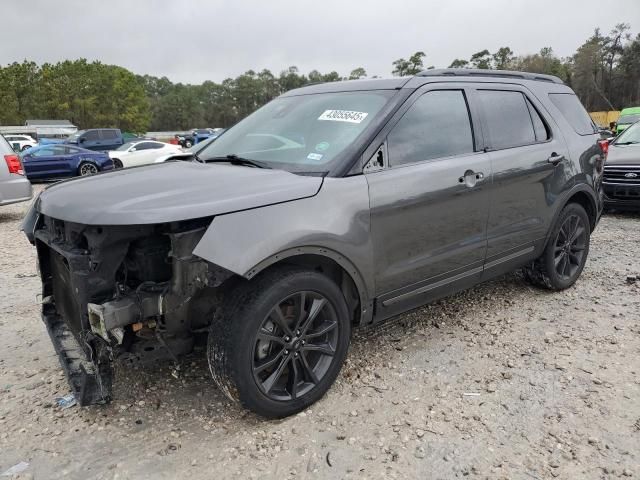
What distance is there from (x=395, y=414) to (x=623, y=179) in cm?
664

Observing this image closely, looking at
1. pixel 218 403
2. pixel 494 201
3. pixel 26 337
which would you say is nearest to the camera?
pixel 218 403

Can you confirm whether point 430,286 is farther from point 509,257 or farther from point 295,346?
point 295,346

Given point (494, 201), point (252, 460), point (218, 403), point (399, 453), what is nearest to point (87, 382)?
point (218, 403)

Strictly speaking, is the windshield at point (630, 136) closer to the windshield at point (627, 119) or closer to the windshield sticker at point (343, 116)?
the windshield sticker at point (343, 116)

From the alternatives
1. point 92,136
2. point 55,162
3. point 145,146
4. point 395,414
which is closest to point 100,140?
point 92,136

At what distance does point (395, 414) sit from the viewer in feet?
9.23

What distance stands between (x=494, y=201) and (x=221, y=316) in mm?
2155

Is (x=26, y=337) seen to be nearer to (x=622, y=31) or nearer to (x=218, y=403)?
(x=218, y=403)

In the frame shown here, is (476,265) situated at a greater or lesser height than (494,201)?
lesser

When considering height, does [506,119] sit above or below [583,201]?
above

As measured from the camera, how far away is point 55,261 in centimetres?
308

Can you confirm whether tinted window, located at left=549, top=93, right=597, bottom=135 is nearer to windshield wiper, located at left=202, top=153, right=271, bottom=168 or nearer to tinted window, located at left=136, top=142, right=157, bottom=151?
windshield wiper, located at left=202, top=153, right=271, bottom=168

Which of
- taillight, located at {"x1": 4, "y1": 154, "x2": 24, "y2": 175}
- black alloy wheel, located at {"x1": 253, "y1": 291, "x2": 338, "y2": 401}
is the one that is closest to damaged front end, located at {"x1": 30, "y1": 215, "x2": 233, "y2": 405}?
black alloy wheel, located at {"x1": 253, "y1": 291, "x2": 338, "y2": 401}

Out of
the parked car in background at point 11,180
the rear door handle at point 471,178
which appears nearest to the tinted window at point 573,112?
A: the rear door handle at point 471,178
